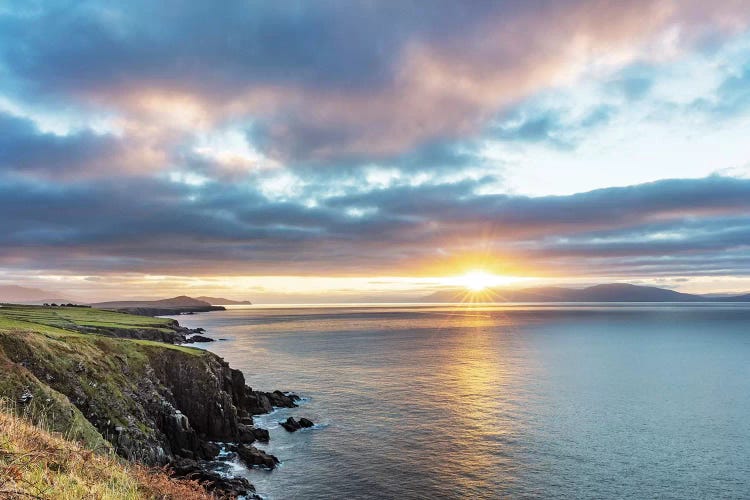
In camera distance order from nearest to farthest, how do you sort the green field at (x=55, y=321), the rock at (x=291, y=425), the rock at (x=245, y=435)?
1. the green field at (x=55, y=321)
2. the rock at (x=245, y=435)
3. the rock at (x=291, y=425)

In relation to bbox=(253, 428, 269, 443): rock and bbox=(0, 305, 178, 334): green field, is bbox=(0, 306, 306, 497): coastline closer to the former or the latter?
bbox=(253, 428, 269, 443): rock

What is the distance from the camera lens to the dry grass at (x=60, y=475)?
10.1 m

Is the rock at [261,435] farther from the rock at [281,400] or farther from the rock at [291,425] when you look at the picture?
the rock at [281,400]

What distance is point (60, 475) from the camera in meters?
11.5

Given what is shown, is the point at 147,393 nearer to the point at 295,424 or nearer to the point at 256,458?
the point at 256,458

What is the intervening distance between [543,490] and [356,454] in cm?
2095

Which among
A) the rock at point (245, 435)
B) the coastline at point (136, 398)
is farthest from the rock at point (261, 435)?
the rock at point (245, 435)

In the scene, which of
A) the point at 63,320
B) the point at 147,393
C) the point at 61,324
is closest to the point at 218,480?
the point at 147,393

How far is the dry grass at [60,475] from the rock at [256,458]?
3746cm

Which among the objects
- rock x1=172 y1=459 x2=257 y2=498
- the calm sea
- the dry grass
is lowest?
the calm sea

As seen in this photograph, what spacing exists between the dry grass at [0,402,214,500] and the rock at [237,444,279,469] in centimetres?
3746

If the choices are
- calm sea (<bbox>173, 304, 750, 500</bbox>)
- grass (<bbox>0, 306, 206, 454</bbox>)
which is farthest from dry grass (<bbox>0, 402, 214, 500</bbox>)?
calm sea (<bbox>173, 304, 750, 500</bbox>)

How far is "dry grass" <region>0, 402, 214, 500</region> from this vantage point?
10.1m

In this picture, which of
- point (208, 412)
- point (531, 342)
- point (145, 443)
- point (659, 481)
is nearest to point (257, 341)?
point (531, 342)
